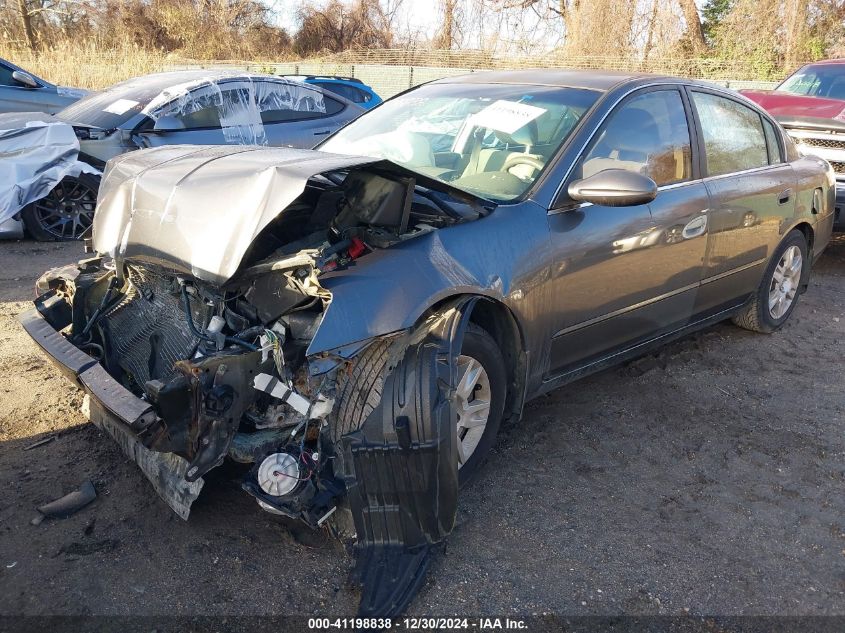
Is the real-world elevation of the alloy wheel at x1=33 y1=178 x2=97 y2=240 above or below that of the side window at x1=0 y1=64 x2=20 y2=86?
below

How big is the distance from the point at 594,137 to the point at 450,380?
159 centimetres

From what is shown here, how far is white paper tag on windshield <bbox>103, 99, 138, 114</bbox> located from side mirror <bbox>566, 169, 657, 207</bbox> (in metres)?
5.41

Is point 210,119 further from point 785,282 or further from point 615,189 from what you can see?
point 785,282

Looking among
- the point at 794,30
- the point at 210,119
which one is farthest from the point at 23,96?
the point at 794,30

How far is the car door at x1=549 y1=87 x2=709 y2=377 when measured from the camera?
10.4 feet

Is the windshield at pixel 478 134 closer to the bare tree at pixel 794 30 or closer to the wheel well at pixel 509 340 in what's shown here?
the wheel well at pixel 509 340

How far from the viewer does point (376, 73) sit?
18.2 metres

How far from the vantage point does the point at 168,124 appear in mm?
6801

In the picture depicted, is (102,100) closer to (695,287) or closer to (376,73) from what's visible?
(695,287)

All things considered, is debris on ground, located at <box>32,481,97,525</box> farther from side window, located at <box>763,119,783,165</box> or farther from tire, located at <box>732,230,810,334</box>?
side window, located at <box>763,119,783,165</box>

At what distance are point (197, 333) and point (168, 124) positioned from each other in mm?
4828

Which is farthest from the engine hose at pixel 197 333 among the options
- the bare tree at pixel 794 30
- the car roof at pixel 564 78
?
the bare tree at pixel 794 30

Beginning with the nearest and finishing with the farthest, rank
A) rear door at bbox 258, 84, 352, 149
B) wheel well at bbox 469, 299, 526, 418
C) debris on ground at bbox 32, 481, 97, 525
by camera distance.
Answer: debris on ground at bbox 32, 481, 97, 525 → wheel well at bbox 469, 299, 526, 418 → rear door at bbox 258, 84, 352, 149

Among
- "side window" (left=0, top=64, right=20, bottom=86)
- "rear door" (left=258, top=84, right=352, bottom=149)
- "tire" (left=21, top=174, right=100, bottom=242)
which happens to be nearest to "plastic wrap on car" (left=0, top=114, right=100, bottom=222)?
"tire" (left=21, top=174, right=100, bottom=242)
